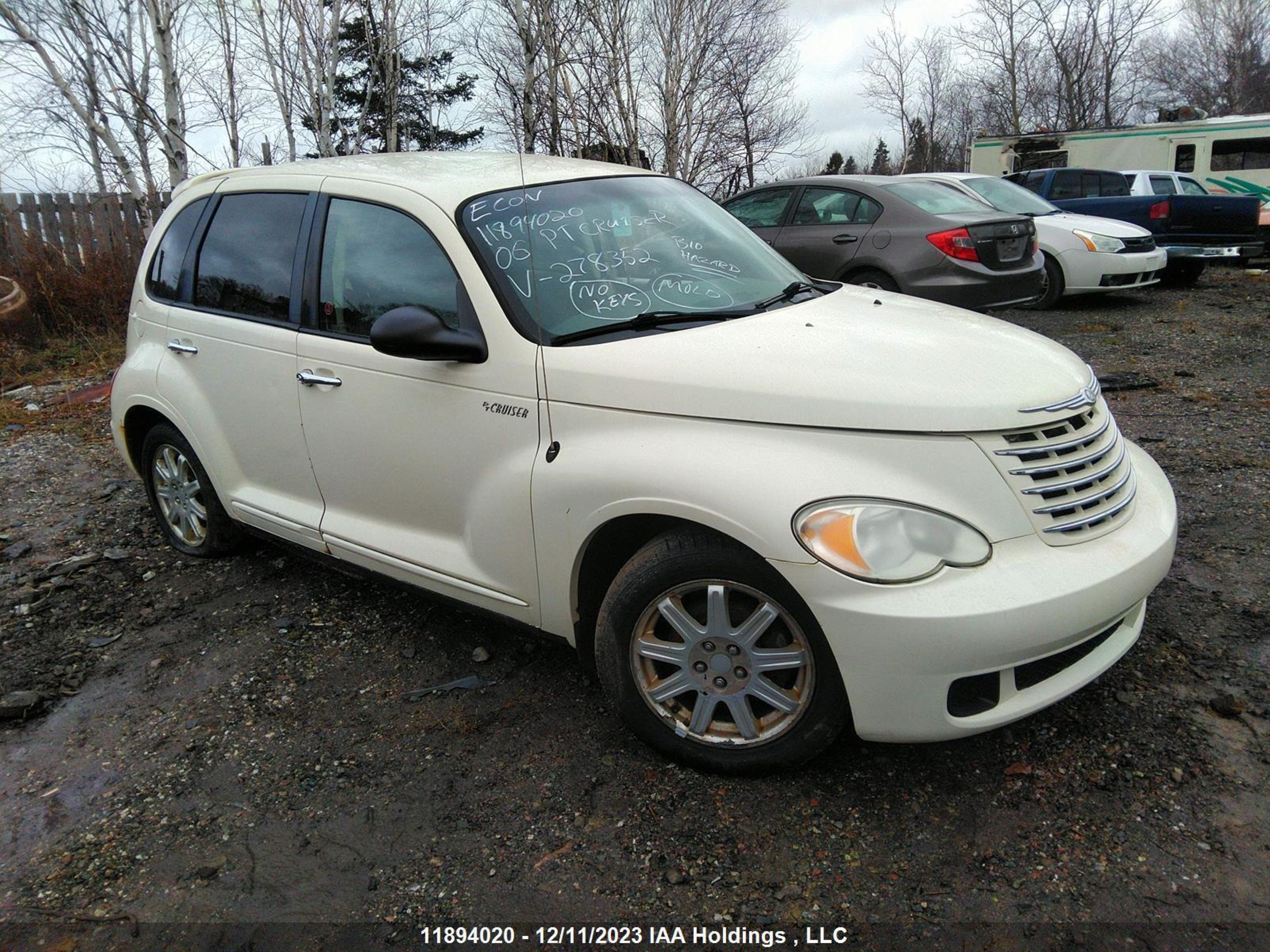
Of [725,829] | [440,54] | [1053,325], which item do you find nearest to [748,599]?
[725,829]

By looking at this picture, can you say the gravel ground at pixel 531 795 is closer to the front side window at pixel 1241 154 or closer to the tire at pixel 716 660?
the tire at pixel 716 660

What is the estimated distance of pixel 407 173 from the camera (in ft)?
11.2

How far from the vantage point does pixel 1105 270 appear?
10.4 m

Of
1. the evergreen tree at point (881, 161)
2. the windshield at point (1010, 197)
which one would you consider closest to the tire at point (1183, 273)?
the windshield at point (1010, 197)

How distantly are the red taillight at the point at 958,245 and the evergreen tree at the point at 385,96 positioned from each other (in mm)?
9070

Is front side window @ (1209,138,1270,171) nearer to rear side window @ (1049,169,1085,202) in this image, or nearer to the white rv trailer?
the white rv trailer

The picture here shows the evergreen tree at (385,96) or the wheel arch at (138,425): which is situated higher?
the evergreen tree at (385,96)

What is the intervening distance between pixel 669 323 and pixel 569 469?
0.61 m

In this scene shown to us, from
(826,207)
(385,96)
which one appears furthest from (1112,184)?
(385,96)

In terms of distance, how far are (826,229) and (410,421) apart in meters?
6.81

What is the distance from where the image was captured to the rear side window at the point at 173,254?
420cm

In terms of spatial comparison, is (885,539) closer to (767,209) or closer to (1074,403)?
(1074,403)

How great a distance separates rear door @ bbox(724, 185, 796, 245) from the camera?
9.47m

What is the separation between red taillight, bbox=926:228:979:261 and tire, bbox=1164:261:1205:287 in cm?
609
